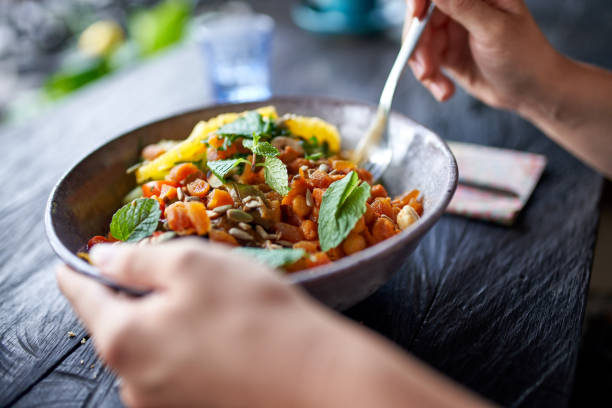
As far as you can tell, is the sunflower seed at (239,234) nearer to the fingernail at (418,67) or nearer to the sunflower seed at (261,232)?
the sunflower seed at (261,232)

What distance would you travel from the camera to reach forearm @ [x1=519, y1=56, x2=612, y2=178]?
4.79 ft

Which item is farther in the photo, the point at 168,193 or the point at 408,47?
the point at 408,47

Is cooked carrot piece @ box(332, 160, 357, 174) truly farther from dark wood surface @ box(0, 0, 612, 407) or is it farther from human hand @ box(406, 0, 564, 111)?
human hand @ box(406, 0, 564, 111)

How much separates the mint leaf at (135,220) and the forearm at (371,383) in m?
0.52

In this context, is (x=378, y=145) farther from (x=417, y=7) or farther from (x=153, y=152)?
(x=153, y=152)

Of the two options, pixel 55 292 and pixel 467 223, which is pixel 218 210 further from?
pixel 467 223

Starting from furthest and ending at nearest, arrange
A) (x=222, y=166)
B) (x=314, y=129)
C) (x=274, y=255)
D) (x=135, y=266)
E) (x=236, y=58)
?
1. (x=236, y=58)
2. (x=314, y=129)
3. (x=222, y=166)
4. (x=274, y=255)
5. (x=135, y=266)

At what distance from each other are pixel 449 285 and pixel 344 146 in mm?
484

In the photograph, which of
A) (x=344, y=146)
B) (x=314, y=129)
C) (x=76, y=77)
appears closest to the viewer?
(x=314, y=129)

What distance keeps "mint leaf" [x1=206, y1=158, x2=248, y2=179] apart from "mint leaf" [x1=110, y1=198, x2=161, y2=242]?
0.14 metres

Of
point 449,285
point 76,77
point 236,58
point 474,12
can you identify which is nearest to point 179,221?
point 449,285

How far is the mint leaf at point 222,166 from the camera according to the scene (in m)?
1.04

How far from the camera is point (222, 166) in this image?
1.06 m

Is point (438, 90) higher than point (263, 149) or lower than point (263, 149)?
lower
